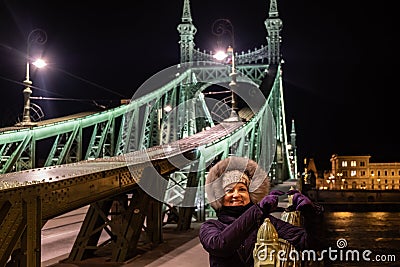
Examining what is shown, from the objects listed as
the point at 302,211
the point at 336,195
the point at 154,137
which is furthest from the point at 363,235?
the point at 336,195

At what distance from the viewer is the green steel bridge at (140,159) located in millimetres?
5992

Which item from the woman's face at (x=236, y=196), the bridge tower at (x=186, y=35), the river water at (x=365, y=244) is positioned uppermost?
the bridge tower at (x=186, y=35)

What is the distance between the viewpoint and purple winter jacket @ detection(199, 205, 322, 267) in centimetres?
303

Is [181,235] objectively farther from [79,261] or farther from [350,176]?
[350,176]

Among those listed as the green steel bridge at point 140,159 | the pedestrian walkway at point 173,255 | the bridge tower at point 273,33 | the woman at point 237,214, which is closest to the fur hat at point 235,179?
the woman at point 237,214

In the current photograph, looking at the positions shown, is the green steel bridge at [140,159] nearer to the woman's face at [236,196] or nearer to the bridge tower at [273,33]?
the bridge tower at [273,33]

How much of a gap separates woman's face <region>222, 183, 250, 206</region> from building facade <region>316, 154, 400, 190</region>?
105698 millimetres

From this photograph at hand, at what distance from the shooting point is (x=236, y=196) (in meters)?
3.36

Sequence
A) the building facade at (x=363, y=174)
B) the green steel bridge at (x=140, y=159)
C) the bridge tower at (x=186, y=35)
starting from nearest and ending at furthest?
the green steel bridge at (x=140, y=159)
the bridge tower at (x=186, y=35)
the building facade at (x=363, y=174)

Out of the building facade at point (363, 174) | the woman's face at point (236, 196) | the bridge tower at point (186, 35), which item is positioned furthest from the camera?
the building facade at point (363, 174)

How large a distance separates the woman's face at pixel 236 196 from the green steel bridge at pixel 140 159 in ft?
9.39

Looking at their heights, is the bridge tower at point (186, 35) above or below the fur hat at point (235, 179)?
above

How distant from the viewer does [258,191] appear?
3545 mm

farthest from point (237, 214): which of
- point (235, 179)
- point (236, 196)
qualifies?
point (235, 179)
